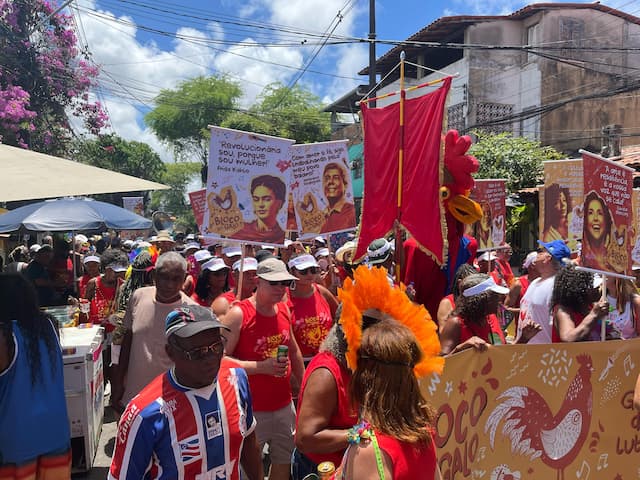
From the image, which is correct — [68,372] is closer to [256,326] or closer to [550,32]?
[256,326]

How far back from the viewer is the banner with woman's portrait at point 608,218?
166 inches

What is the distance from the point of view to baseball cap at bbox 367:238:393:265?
4.85 meters

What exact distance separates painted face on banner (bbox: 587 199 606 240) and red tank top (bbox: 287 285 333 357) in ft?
7.03

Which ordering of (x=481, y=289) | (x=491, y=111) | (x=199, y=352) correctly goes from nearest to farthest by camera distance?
1. (x=199, y=352)
2. (x=481, y=289)
3. (x=491, y=111)

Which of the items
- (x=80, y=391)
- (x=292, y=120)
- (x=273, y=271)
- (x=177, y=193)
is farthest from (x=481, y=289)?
(x=177, y=193)

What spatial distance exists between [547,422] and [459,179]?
2159 mm

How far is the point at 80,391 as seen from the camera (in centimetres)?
450

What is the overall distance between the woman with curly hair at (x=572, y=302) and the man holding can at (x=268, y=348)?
202cm

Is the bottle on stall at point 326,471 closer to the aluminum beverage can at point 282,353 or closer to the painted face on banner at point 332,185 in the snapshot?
the aluminum beverage can at point 282,353

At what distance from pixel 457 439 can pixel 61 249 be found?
20.7 ft

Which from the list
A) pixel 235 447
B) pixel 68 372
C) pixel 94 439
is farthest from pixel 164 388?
pixel 94 439

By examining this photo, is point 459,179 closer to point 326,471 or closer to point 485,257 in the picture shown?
point 326,471

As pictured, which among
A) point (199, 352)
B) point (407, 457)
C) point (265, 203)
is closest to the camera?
point (407, 457)

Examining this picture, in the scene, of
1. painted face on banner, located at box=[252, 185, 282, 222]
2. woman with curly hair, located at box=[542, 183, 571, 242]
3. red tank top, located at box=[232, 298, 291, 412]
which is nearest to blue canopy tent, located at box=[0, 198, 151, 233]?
painted face on banner, located at box=[252, 185, 282, 222]
